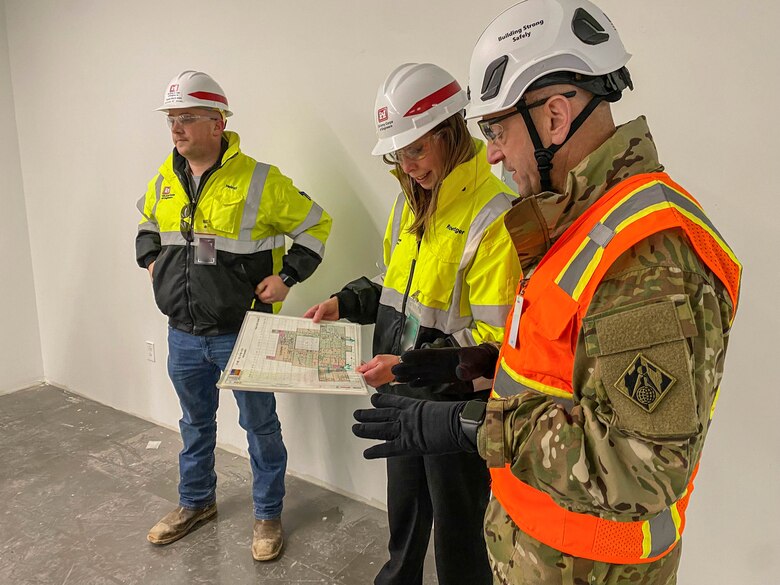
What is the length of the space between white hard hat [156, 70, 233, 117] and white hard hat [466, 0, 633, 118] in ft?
5.10

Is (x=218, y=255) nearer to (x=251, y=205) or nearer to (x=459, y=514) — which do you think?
(x=251, y=205)

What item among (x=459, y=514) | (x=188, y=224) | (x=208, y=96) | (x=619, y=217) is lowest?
(x=459, y=514)

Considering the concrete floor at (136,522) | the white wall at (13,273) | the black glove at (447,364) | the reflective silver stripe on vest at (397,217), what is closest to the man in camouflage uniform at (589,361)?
the black glove at (447,364)

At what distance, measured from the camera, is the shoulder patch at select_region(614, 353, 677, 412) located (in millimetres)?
709

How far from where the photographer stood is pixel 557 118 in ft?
2.98

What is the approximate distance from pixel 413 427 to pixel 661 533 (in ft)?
1.40

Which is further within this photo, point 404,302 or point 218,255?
point 218,255

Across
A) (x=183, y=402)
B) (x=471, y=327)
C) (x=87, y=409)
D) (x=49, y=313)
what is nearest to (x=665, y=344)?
(x=471, y=327)

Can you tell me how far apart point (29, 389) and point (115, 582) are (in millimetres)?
2466

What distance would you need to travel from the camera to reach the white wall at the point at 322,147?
5.37ft

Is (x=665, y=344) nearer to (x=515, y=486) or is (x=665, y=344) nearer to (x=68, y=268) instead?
(x=515, y=486)

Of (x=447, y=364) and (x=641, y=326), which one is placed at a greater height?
(x=641, y=326)

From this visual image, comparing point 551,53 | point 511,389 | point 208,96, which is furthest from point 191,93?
point 511,389

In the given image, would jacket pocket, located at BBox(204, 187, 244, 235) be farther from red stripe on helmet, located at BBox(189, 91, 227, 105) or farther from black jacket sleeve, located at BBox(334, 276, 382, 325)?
black jacket sleeve, located at BBox(334, 276, 382, 325)
